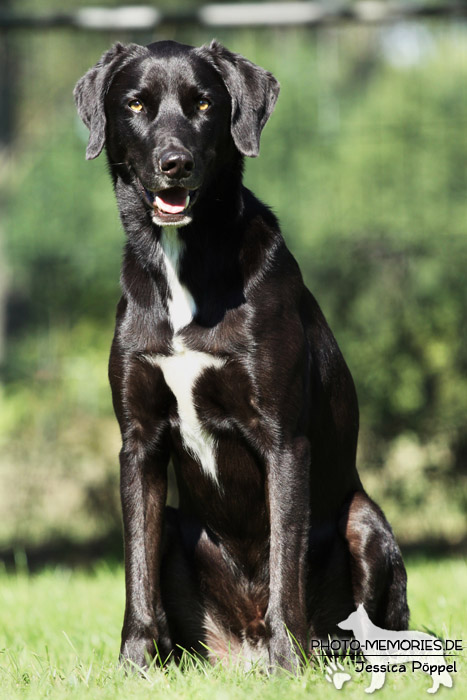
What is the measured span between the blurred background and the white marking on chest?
2.66 metres

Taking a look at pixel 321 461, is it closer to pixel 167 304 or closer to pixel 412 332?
pixel 167 304

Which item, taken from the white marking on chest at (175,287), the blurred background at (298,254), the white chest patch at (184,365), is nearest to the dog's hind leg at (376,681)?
the white chest patch at (184,365)

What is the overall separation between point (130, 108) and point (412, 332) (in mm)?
3118

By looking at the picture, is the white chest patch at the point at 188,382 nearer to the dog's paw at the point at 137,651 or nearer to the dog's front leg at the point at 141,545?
the dog's front leg at the point at 141,545

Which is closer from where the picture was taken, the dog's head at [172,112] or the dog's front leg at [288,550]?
the dog's front leg at [288,550]

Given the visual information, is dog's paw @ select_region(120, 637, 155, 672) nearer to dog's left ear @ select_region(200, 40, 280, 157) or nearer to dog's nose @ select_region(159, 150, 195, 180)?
dog's nose @ select_region(159, 150, 195, 180)

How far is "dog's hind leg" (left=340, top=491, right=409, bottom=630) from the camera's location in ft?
10.5

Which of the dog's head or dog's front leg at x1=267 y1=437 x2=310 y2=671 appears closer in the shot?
dog's front leg at x1=267 y1=437 x2=310 y2=671

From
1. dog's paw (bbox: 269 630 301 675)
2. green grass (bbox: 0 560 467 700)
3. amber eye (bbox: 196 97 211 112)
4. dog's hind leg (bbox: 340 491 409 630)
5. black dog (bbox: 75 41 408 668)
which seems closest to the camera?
green grass (bbox: 0 560 467 700)

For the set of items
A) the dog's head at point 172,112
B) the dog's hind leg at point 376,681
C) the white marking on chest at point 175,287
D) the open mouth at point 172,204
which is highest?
the dog's head at point 172,112

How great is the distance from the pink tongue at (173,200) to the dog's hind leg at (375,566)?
117 cm

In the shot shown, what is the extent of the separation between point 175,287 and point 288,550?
90cm

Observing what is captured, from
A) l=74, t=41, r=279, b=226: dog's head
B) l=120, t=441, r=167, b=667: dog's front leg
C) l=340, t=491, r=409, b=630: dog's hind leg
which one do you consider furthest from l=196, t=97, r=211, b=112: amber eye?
l=340, t=491, r=409, b=630: dog's hind leg

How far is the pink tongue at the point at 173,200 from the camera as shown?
3037mm
